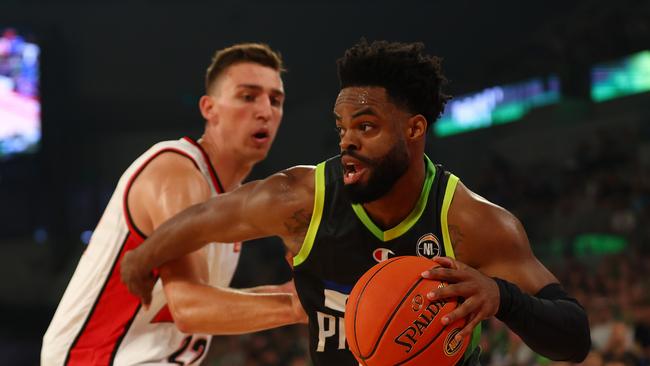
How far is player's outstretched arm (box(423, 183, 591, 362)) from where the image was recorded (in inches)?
85.0

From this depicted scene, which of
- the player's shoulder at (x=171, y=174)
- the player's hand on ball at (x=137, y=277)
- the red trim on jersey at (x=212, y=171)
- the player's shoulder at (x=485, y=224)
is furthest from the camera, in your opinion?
the red trim on jersey at (x=212, y=171)

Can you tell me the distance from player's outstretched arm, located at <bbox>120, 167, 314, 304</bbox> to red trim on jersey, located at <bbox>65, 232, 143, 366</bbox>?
27 cm

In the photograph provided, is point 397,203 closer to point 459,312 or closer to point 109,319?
point 459,312

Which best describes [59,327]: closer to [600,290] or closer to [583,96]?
[600,290]

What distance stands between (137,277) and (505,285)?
136 centimetres

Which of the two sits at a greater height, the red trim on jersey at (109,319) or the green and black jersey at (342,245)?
the green and black jersey at (342,245)

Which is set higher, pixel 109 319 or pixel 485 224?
pixel 485 224

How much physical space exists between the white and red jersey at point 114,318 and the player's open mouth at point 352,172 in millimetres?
961

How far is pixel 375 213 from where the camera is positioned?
265 centimetres

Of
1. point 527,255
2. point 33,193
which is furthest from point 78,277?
point 33,193

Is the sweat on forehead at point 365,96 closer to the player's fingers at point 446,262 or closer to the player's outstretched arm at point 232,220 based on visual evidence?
the player's outstretched arm at point 232,220

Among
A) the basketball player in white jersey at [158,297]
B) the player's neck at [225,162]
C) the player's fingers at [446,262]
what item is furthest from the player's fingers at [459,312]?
the player's neck at [225,162]

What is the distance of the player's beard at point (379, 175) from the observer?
8.35 feet

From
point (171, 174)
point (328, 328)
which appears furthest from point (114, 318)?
point (328, 328)
